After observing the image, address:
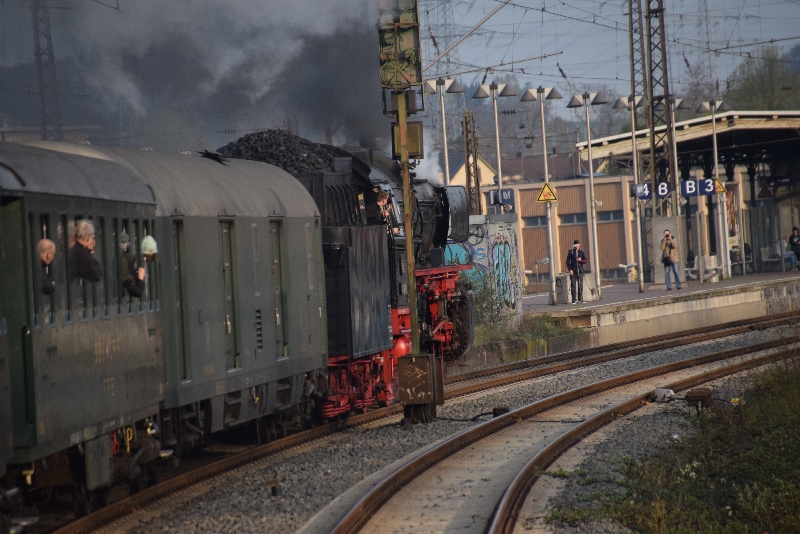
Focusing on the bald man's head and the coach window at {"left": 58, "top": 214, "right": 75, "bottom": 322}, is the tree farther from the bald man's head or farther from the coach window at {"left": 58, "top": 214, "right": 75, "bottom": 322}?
the bald man's head

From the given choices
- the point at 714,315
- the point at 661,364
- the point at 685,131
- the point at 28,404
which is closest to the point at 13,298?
the point at 28,404

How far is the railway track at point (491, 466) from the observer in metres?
9.04

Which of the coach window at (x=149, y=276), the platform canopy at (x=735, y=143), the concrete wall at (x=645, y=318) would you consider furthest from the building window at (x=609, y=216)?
the coach window at (x=149, y=276)

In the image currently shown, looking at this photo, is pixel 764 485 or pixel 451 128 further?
pixel 451 128

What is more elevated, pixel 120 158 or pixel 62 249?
Result: pixel 120 158

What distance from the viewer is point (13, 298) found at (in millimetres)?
6438

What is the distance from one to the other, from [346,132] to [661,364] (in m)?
A: 7.58

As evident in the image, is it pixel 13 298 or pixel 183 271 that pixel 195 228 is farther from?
pixel 13 298

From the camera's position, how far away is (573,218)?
60.0m

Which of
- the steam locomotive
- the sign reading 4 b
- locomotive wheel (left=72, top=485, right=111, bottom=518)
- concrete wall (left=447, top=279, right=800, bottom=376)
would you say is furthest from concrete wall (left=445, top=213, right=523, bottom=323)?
locomotive wheel (left=72, top=485, right=111, bottom=518)

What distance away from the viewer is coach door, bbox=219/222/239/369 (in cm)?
1060

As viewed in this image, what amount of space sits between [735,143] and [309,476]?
→ 39553 mm

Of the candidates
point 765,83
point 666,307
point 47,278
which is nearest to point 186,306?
point 47,278

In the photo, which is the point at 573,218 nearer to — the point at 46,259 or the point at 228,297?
the point at 228,297
